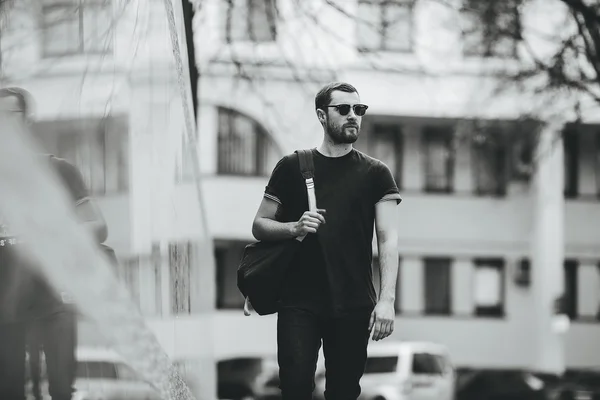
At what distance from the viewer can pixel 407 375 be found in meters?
24.2

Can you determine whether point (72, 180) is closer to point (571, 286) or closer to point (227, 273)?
point (227, 273)

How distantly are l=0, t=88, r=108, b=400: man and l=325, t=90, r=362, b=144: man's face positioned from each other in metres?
2.43

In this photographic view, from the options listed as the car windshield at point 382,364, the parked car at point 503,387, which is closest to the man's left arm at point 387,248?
the car windshield at point 382,364

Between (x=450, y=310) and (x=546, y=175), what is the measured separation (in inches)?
196

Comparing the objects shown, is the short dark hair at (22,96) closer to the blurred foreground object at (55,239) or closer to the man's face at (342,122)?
the blurred foreground object at (55,239)

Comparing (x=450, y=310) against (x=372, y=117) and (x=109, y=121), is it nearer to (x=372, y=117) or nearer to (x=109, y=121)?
(x=372, y=117)

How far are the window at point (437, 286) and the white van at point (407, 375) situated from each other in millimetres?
10039

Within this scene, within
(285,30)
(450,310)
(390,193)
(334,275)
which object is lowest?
(450,310)

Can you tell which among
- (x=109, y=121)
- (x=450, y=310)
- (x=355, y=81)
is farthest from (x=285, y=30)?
(x=450, y=310)

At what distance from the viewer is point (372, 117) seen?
1344 inches

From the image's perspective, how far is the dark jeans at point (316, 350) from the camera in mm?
4355

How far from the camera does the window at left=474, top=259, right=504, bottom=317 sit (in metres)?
35.2

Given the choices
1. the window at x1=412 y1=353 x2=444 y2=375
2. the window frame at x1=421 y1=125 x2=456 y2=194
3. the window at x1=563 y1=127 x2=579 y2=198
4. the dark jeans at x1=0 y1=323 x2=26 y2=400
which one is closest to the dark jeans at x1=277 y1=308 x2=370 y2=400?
the dark jeans at x1=0 y1=323 x2=26 y2=400

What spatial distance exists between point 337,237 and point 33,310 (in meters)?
2.59
